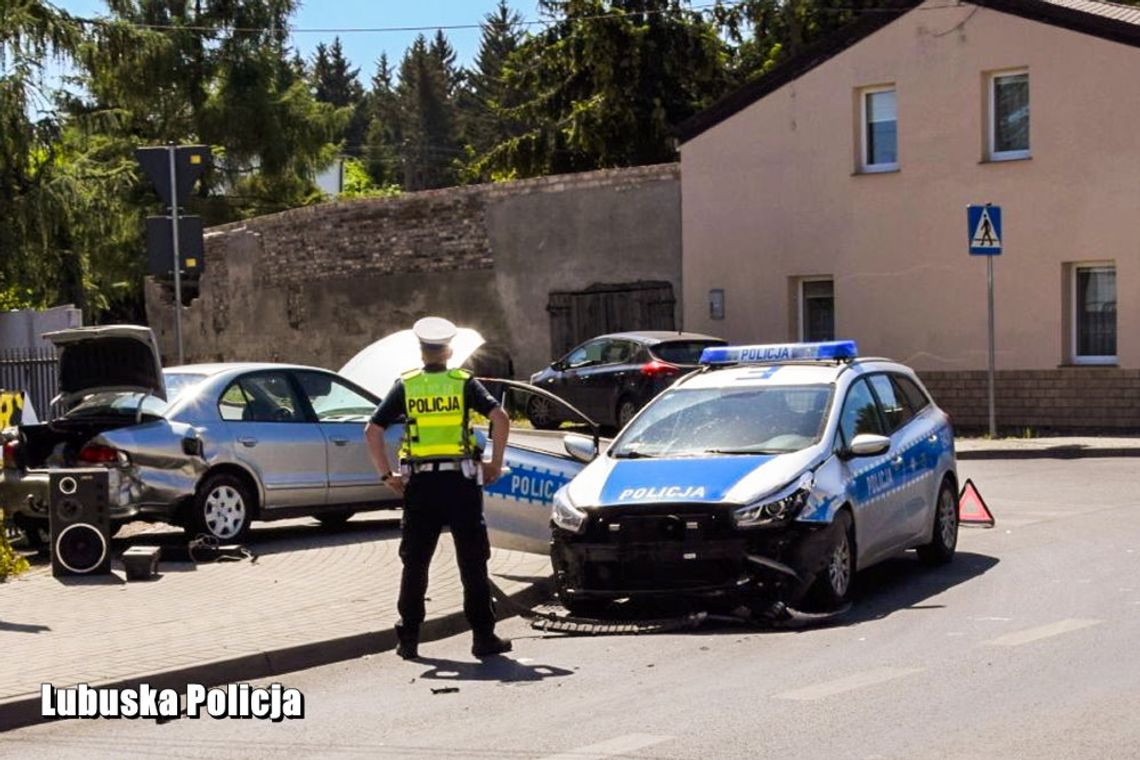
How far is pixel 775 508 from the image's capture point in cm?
1009

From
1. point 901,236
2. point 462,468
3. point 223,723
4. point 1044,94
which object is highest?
point 1044,94

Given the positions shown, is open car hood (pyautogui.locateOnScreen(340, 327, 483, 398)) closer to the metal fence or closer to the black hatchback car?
the metal fence

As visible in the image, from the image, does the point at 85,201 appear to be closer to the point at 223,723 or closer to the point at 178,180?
the point at 178,180

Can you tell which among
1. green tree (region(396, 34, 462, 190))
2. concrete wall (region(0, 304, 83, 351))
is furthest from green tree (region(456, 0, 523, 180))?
concrete wall (region(0, 304, 83, 351))

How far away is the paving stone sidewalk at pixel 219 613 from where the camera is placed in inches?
357

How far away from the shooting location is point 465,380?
31.4 ft

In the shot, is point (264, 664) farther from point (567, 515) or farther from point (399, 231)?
point (399, 231)

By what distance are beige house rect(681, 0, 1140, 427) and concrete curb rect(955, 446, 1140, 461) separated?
2691 millimetres

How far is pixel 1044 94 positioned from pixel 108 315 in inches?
1305

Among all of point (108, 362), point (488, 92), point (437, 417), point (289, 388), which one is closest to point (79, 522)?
point (108, 362)

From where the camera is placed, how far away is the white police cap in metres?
9.53

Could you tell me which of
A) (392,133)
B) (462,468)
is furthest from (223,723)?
(392,133)

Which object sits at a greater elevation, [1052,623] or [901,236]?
[901,236]

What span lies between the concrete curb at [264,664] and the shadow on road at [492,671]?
0.44m
